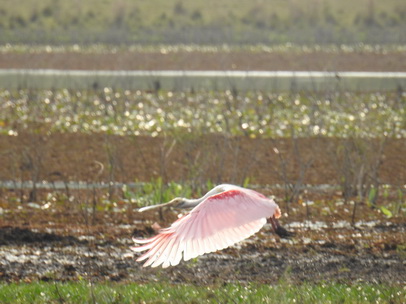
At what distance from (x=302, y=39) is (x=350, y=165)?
3410 centimetres

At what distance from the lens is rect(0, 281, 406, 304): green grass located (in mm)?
6508

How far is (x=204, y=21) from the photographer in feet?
182

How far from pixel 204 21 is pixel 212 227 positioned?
163ft

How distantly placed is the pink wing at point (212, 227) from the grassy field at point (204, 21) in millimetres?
36597

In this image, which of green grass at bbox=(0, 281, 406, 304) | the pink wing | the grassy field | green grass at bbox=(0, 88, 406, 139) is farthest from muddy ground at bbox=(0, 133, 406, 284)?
the grassy field

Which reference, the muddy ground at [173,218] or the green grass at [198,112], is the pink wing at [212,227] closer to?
the muddy ground at [173,218]

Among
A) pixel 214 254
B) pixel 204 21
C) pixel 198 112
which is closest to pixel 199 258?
pixel 214 254

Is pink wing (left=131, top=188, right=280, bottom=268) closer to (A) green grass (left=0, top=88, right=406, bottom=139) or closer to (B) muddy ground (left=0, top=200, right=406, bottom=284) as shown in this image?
(B) muddy ground (left=0, top=200, right=406, bottom=284)

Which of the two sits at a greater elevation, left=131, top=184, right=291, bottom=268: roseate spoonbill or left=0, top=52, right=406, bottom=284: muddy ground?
left=131, top=184, right=291, bottom=268: roseate spoonbill

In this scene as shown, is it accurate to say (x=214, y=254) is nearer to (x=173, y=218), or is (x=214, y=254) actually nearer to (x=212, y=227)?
(x=173, y=218)

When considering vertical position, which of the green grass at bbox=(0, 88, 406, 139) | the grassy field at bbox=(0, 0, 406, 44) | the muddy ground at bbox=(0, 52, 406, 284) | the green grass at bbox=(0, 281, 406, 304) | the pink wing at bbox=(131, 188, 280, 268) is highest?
the pink wing at bbox=(131, 188, 280, 268)

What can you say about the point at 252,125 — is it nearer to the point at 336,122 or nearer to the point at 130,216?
the point at 336,122

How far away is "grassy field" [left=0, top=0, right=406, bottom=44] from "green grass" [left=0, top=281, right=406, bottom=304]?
36.4 m

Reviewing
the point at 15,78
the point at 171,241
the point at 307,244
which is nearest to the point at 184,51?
the point at 15,78
